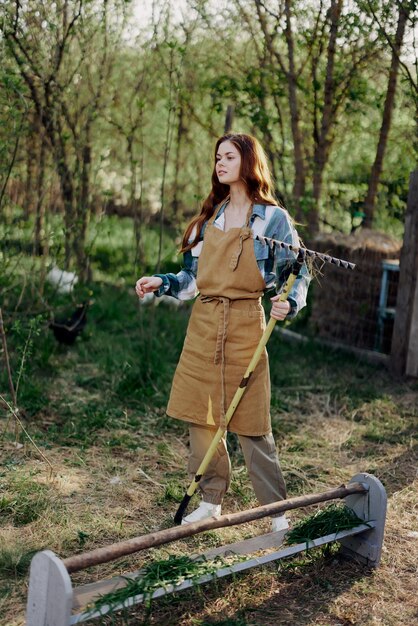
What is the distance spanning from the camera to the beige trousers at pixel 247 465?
12.0 ft

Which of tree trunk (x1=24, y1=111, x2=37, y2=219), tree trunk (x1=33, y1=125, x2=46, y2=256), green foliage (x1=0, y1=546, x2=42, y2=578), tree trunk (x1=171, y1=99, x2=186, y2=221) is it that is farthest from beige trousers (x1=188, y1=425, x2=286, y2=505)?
tree trunk (x1=171, y1=99, x2=186, y2=221)

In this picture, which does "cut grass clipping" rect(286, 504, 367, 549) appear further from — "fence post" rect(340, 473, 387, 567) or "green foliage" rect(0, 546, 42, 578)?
"green foliage" rect(0, 546, 42, 578)

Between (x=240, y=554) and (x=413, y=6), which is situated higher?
(x=413, y=6)

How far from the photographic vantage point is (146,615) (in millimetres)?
2955

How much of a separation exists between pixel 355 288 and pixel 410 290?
0.77m

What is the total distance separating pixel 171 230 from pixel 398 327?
4.88 metres

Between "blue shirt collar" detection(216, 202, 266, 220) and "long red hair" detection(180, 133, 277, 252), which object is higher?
"long red hair" detection(180, 133, 277, 252)

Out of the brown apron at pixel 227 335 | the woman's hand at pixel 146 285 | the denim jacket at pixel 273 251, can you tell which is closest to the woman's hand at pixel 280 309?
the denim jacket at pixel 273 251

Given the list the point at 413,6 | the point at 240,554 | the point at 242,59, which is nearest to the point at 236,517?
the point at 240,554

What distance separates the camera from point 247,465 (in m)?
3.70

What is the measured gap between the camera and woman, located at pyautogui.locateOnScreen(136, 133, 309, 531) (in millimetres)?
3568

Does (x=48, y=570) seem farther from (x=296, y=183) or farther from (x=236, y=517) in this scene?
(x=296, y=183)

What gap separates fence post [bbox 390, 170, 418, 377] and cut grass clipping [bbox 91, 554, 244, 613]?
3649 mm

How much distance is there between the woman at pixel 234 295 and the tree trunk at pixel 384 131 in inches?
128
